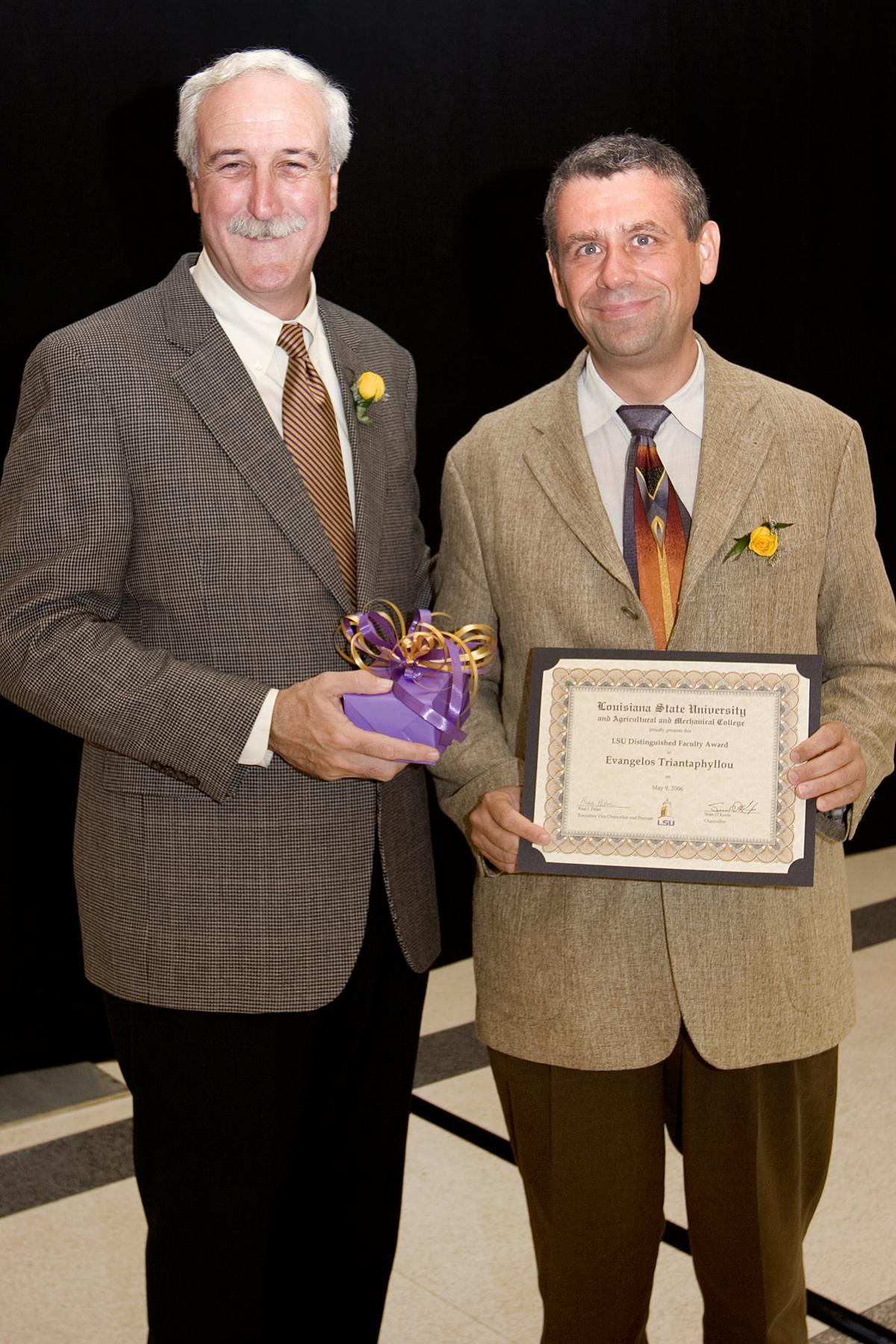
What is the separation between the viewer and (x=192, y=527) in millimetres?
1830

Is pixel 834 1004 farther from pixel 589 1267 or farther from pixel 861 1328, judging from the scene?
pixel 861 1328

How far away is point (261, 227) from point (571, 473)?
52 centimetres

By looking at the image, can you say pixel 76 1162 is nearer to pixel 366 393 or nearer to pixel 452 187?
pixel 366 393

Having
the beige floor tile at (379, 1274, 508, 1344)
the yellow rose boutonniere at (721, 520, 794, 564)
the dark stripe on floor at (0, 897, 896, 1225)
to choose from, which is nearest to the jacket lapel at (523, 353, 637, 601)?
the yellow rose boutonniere at (721, 520, 794, 564)

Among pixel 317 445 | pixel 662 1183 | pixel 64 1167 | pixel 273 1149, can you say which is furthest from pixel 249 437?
pixel 64 1167

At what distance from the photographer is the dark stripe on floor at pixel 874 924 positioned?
4684 mm

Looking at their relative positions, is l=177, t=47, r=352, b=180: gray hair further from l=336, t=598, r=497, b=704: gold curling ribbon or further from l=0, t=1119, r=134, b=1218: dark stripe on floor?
l=0, t=1119, r=134, b=1218: dark stripe on floor

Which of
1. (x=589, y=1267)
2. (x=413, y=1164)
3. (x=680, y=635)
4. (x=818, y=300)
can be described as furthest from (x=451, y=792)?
(x=818, y=300)

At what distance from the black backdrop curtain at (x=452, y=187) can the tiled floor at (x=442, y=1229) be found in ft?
1.41

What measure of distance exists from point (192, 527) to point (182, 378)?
0.20 metres

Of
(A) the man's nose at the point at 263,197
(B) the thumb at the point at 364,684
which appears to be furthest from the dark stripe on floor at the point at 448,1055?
(A) the man's nose at the point at 263,197

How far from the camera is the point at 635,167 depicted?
191cm

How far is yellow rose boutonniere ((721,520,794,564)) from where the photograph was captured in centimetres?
183

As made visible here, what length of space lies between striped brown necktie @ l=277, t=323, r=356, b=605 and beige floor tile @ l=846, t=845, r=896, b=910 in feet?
11.6
